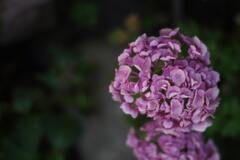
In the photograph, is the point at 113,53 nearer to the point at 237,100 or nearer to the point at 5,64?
the point at 5,64

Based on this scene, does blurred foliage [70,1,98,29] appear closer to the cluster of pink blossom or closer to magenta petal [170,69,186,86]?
the cluster of pink blossom

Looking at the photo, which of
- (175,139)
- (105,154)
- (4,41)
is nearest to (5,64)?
(4,41)

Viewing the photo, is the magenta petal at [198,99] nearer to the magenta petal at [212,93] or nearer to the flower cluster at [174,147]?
the magenta petal at [212,93]

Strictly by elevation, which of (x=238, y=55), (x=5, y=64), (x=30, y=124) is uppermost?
(x=5, y=64)

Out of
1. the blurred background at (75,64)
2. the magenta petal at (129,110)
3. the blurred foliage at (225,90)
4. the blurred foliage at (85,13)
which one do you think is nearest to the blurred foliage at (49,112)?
the blurred background at (75,64)

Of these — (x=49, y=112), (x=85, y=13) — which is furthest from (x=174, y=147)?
(x=85, y=13)

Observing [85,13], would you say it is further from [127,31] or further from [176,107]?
[176,107]
